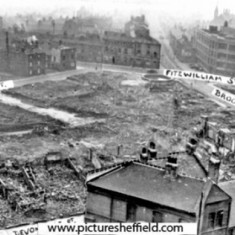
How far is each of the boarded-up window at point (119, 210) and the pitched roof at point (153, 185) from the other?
2.22 ft

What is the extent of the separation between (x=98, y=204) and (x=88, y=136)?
95.7 ft

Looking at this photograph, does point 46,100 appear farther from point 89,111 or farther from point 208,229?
point 208,229

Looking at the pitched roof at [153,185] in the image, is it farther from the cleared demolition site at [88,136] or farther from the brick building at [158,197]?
the cleared demolition site at [88,136]

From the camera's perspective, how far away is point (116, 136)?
54656mm

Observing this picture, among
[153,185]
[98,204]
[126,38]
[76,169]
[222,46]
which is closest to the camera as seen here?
[153,185]

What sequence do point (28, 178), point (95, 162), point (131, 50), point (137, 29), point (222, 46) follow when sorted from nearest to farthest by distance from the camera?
point (28, 178) → point (95, 162) → point (222, 46) → point (131, 50) → point (137, 29)

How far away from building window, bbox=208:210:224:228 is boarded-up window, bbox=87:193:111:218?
5490mm

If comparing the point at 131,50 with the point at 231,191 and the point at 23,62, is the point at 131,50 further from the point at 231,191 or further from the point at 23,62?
the point at 231,191

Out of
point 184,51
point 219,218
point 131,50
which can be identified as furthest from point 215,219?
point 184,51

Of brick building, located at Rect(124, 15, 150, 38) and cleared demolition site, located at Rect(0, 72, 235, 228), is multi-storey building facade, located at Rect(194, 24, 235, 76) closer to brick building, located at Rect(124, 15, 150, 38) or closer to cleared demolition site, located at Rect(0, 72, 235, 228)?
cleared demolition site, located at Rect(0, 72, 235, 228)

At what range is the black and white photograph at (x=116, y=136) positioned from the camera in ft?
79.0

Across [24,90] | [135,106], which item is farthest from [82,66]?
[135,106]

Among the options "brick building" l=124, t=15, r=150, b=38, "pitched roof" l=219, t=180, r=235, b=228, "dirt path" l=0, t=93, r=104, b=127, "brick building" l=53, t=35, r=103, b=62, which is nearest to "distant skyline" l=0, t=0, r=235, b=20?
"brick building" l=124, t=15, r=150, b=38

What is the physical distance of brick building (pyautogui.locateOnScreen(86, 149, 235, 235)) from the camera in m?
23.2
